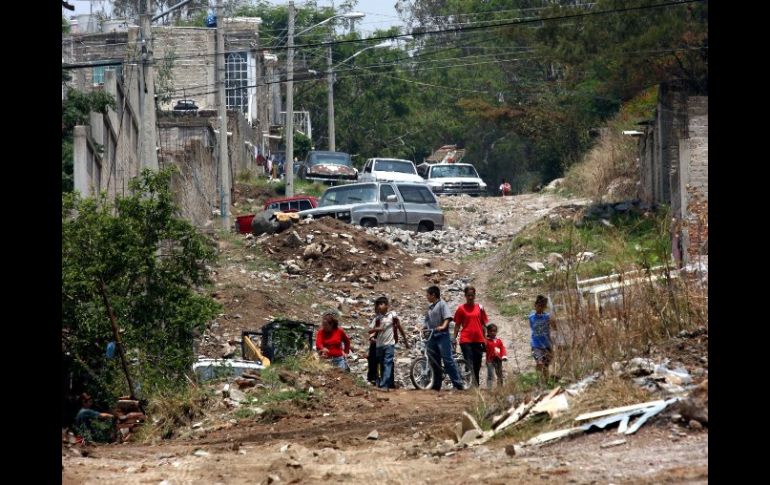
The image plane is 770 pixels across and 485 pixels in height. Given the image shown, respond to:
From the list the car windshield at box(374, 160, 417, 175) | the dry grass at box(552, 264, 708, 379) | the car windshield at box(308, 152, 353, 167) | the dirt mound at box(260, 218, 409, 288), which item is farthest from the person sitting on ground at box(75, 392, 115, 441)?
the car windshield at box(308, 152, 353, 167)

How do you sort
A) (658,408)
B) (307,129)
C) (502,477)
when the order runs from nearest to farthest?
1. (502,477)
2. (658,408)
3. (307,129)

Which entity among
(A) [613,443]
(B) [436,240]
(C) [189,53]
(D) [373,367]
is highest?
(C) [189,53]

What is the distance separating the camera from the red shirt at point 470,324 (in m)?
17.1

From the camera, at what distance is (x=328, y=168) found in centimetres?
4666

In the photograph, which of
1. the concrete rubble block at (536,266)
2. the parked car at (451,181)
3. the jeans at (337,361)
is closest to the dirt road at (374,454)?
the jeans at (337,361)

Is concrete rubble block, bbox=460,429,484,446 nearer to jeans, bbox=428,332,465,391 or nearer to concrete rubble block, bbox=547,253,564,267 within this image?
jeans, bbox=428,332,465,391

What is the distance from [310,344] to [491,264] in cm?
1143

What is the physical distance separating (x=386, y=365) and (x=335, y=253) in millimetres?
11327

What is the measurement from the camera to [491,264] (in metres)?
29.8

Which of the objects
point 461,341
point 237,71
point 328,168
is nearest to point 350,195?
point 328,168

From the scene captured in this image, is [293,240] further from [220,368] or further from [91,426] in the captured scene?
[91,426]
